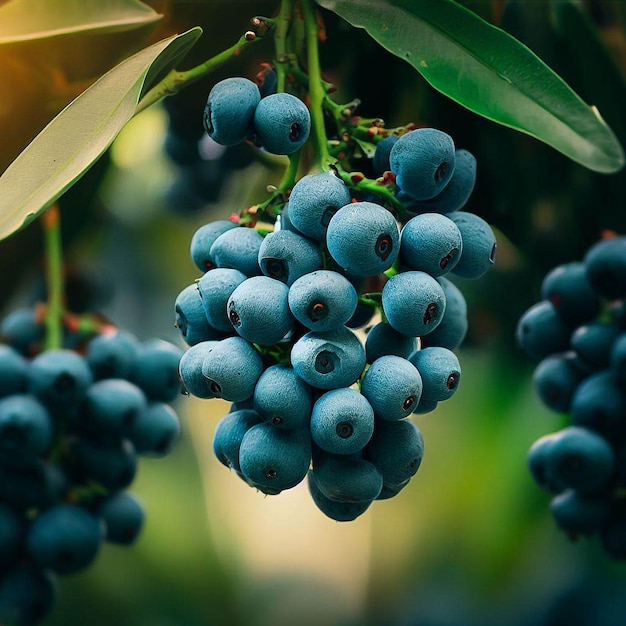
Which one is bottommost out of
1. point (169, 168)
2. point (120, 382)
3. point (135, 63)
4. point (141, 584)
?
point (141, 584)

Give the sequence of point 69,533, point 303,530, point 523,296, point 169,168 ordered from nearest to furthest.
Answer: point 69,533
point 169,168
point 523,296
point 303,530

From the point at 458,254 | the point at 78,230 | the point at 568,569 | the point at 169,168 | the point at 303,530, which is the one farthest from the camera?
the point at 303,530

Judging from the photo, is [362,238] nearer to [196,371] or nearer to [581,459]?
[196,371]

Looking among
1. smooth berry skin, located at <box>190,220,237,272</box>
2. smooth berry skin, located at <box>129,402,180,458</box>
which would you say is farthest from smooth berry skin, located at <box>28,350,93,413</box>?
smooth berry skin, located at <box>190,220,237,272</box>

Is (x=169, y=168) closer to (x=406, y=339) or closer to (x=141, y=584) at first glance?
(x=406, y=339)

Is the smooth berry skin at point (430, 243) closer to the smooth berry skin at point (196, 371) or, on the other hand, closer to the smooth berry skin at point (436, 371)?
the smooth berry skin at point (436, 371)

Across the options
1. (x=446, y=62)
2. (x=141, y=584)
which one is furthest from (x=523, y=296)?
(x=141, y=584)

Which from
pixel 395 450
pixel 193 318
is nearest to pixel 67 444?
pixel 193 318
